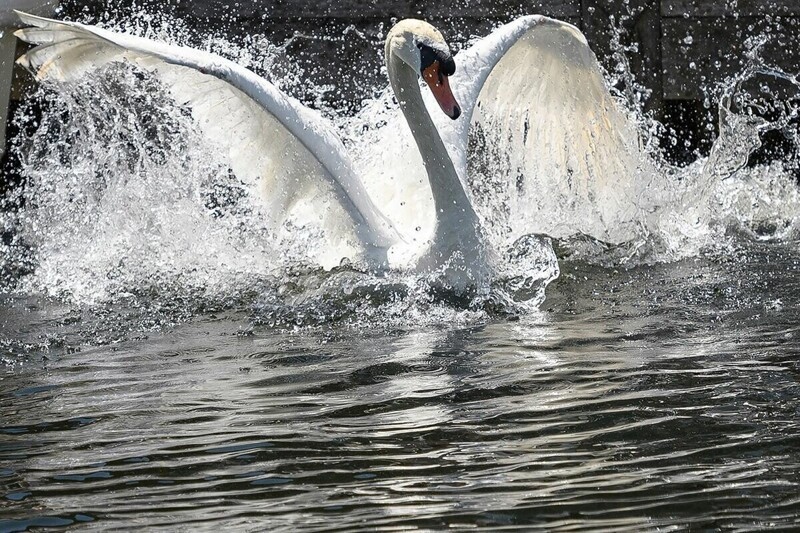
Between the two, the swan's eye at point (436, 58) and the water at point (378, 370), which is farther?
the swan's eye at point (436, 58)

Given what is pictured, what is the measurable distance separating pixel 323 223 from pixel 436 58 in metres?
1.15

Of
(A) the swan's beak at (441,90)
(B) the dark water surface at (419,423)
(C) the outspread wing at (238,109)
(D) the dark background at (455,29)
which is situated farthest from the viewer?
(D) the dark background at (455,29)

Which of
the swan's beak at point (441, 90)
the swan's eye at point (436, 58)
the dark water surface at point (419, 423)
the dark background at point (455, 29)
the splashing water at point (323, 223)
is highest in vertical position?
the dark background at point (455, 29)

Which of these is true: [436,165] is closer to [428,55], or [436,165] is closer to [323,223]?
[428,55]

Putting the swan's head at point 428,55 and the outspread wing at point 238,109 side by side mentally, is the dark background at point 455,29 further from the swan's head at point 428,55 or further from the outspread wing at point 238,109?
the swan's head at point 428,55

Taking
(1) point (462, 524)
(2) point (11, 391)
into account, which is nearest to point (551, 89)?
(2) point (11, 391)

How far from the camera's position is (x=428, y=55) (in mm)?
5309

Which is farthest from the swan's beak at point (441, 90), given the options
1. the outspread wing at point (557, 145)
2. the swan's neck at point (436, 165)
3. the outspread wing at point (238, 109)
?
the outspread wing at point (557, 145)

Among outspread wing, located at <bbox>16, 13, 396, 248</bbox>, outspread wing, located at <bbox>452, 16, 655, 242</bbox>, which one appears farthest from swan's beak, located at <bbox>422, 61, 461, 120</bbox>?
outspread wing, located at <bbox>452, 16, 655, 242</bbox>

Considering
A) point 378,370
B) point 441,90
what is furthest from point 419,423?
point 441,90

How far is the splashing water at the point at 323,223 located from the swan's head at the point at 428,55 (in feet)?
2.37

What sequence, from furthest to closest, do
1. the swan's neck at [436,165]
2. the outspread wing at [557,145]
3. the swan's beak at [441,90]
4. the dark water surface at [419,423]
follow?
1. the outspread wing at [557,145]
2. the swan's neck at [436,165]
3. the swan's beak at [441,90]
4. the dark water surface at [419,423]

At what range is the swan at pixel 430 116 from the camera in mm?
5371

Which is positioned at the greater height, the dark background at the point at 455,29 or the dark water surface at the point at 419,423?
the dark background at the point at 455,29
